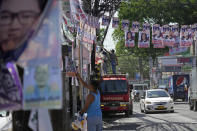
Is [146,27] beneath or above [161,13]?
beneath

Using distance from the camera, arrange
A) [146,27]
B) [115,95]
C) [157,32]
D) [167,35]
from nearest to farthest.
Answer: [115,95]
[146,27]
[157,32]
[167,35]

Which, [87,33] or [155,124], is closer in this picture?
[87,33]

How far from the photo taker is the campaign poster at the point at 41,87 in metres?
4.18

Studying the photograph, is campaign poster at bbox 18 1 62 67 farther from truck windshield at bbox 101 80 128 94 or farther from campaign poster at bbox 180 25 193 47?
campaign poster at bbox 180 25 193 47

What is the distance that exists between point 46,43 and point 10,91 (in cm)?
63

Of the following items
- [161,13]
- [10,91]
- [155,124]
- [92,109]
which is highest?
[161,13]

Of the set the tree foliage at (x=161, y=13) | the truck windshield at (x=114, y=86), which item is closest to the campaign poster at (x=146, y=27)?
the truck windshield at (x=114, y=86)

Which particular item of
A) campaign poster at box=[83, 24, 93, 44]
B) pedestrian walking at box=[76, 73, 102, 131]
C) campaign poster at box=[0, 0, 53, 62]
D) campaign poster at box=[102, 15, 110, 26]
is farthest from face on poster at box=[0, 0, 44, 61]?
campaign poster at box=[102, 15, 110, 26]

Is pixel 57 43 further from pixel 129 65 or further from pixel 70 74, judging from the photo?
pixel 129 65

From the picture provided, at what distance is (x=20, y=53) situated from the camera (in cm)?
424

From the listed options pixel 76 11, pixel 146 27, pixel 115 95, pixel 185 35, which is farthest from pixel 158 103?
pixel 76 11

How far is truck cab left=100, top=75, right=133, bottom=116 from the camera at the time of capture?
84.2ft

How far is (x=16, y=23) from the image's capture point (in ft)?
14.0

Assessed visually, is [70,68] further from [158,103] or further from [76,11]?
[158,103]
